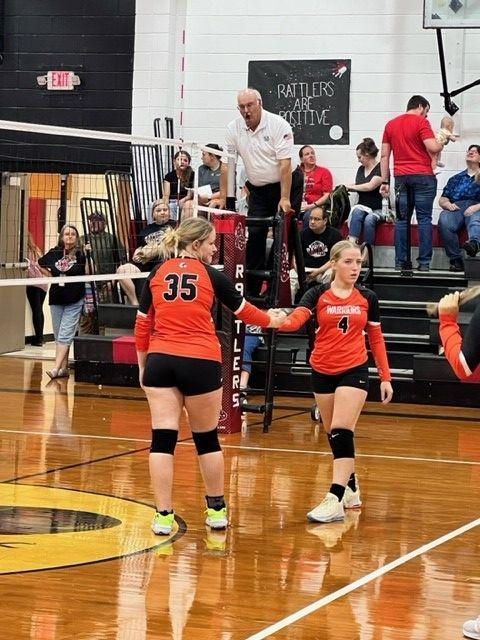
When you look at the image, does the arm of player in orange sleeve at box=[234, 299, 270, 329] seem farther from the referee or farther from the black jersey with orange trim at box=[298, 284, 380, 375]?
the referee

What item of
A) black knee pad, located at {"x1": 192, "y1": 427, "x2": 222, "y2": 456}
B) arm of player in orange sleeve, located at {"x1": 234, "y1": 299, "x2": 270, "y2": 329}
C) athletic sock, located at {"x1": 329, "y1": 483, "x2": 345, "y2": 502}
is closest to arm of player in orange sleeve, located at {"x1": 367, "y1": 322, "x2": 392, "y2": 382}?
athletic sock, located at {"x1": 329, "y1": 483, "x2": 345, "y2": 502}

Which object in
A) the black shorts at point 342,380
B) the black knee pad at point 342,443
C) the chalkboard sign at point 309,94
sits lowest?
the black knee pad at point 342,443

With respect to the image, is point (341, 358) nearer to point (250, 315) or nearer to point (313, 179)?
point (250, 315)

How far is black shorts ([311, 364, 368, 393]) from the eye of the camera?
7.28 metres

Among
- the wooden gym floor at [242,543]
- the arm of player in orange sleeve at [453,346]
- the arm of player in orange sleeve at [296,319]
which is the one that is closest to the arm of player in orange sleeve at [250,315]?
the arm of player in orange sleeve at [296,319]

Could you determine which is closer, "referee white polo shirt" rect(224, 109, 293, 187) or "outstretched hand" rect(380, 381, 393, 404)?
"outstretched hand" rect(380, 381, 393, 404)

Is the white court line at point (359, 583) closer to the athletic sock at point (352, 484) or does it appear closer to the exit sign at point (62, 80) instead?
the athletic sock at point (352, 484)

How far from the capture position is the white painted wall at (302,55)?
52.4 ft

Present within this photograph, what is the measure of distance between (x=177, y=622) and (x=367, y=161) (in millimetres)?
10651

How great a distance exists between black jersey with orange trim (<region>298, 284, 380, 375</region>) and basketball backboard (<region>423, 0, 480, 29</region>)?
733 centimetres

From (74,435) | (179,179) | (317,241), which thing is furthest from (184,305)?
(317,241)

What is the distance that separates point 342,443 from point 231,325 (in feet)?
11.0

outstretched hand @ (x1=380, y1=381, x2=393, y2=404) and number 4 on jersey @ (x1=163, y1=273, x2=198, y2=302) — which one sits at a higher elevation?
number 4 on jersey @ (x1=163, y1=273, x2=198, y2=302)

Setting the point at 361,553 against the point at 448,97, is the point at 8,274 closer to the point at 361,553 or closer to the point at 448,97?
the point at 448,97
